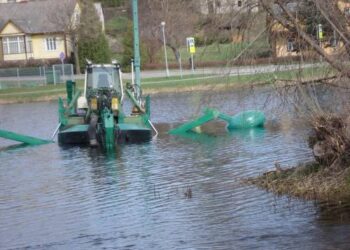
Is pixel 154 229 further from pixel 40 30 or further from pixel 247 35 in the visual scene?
pixel 40 30

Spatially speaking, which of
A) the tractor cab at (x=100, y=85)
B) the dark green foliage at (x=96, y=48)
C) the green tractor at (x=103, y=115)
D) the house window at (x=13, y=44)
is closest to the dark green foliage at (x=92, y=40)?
the dark green foliage at (x=96, y=48)

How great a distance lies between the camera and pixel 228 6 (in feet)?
41.6

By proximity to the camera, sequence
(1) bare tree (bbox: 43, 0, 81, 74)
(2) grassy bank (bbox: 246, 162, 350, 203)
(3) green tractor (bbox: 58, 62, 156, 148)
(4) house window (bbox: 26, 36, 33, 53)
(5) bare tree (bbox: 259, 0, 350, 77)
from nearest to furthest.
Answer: (5) bare tree (bbox: 259, 0, 350, 77), (2) grassy bank (bbox: 246, 162, 350, 203), (3) green tractor (bbox: 58, 62, 156, 148), (1) bare tree (bbox: 43, 0, 81, 74), (4) house window (bbox: 26, 36, 33, 53)

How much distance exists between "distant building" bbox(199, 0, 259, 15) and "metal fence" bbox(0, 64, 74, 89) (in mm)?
49302

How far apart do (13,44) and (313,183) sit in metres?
74.0

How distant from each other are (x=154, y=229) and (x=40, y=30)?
7321 centimetres

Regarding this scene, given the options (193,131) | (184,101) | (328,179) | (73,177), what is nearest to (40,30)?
(184,101)

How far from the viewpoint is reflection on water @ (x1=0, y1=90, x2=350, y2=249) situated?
10742mm

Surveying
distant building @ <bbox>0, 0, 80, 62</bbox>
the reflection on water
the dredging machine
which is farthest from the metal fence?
the reflection on water

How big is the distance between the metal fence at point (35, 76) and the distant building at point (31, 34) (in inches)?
371

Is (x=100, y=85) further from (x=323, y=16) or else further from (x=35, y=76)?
(x=35, y=76)

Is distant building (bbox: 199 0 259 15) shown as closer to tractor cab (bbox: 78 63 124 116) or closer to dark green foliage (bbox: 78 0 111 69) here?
tractor cab (bbox: 78 63 124 116)

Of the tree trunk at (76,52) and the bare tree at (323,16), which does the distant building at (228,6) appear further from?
the tree trunk at (76,52)

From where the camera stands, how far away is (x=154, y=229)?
1145 centimetres
